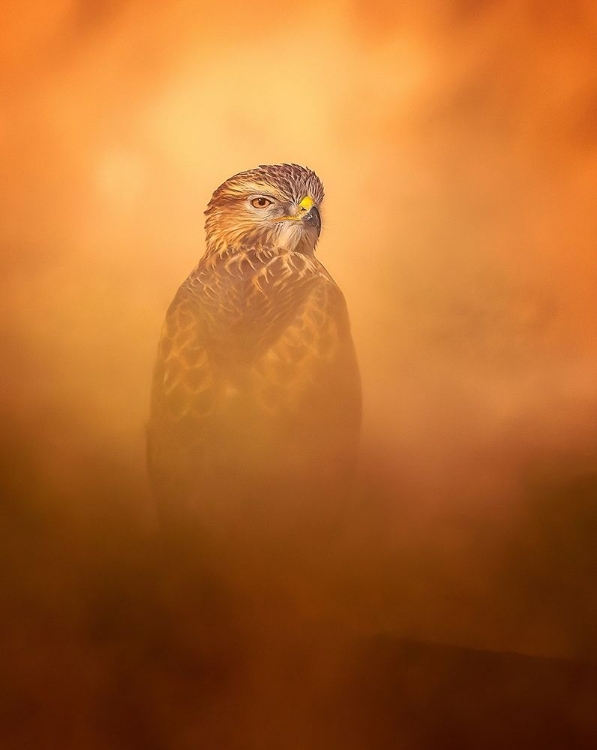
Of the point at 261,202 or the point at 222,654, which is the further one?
the point at 261,202

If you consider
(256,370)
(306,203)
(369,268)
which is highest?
(306,203)

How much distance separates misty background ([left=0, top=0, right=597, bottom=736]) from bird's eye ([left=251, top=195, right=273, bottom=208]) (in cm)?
10

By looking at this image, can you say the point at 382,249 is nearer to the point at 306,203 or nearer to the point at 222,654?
the point at 306,203

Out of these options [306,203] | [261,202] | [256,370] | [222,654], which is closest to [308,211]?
[306,203]

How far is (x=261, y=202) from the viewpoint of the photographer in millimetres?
1736

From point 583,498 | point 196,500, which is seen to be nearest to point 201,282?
point 196,500

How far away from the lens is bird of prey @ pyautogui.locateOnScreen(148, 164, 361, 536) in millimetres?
1642

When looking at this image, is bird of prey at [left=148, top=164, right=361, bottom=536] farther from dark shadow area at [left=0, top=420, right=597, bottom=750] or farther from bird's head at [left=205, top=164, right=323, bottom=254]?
dark shadow area at [left=0, top=420, right=597, bottom=750]

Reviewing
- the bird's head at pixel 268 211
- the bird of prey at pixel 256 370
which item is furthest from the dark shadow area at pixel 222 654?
the bird's head at pixel 268 211

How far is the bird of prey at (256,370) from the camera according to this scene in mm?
1642

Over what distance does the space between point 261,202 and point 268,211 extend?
32 millimetres

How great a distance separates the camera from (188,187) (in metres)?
1.78

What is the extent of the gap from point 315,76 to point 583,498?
1.21m

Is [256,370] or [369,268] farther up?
[369,268]
